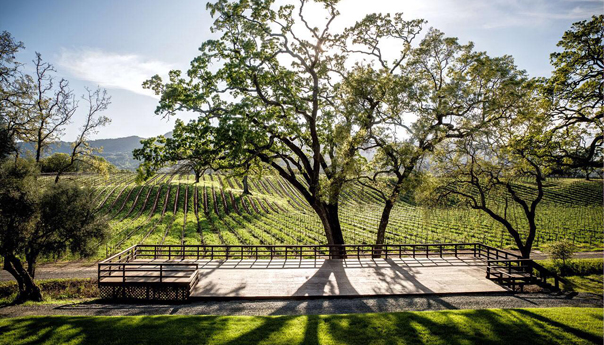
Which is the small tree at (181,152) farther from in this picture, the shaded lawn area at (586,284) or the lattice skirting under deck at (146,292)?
the shaded lawn area at (586,284)

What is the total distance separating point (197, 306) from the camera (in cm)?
1038

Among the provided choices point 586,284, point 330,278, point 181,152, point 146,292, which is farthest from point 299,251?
point 586,284

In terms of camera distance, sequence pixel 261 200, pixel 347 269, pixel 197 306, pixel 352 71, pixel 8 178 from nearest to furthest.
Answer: pixel 197 306 → pixel 8 178 → pixel 347 269 → pixel 352 71 → pixel 261 200

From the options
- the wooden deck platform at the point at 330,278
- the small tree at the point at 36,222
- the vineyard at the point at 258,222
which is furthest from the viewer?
the vineyard at the point at 258,222

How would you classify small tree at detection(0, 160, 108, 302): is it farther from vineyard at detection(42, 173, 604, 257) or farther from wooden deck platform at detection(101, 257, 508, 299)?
vineyard at detection(42, 173, 604, 257)

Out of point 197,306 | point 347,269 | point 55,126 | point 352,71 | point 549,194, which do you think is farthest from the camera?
point 549,194

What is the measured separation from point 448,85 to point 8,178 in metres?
21.5

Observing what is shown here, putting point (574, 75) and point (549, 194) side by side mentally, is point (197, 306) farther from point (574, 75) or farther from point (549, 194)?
point (549, 194)

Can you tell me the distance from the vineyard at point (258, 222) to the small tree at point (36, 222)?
9.73m

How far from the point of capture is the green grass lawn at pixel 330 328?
746cm

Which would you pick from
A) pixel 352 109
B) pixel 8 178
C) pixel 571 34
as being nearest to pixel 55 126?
pixel 8 178

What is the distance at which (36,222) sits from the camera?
12656mm

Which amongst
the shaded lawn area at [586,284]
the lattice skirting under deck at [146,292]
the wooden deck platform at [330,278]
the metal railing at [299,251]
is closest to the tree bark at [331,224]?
the metal railing at [299,251]

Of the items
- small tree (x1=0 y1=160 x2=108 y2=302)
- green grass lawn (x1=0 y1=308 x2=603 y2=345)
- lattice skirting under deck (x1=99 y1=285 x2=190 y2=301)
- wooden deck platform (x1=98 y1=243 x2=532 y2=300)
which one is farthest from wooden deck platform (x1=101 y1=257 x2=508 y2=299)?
small tree (x1=0 y1=160 x2=108 y2=302)
